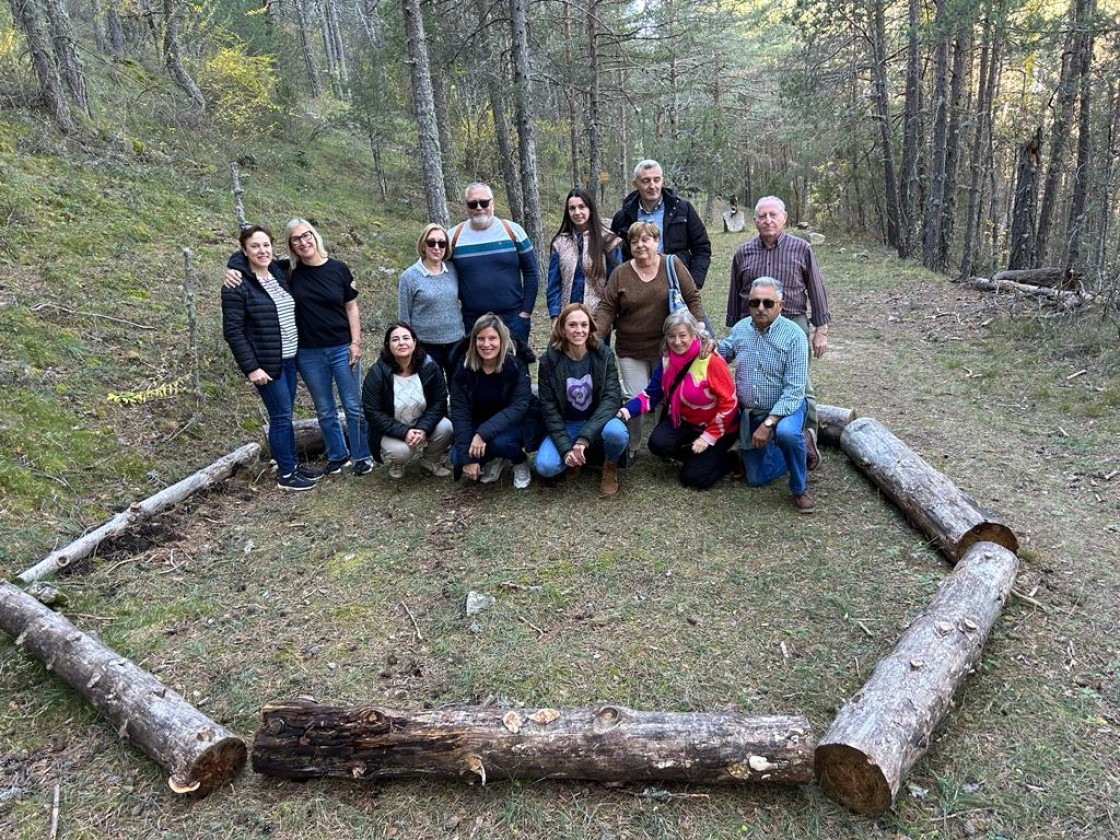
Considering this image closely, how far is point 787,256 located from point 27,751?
17.5 ft

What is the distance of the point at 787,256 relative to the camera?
16.4ft

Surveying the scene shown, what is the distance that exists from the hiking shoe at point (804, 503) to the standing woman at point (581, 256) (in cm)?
222

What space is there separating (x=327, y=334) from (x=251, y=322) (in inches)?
21.8

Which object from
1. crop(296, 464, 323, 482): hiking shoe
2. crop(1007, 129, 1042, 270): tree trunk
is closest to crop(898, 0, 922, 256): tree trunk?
crop(1007, 129, 1042, 270): tree trunk

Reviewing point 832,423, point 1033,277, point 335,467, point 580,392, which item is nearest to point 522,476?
point 580,392

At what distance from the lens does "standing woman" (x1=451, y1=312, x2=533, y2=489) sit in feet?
16.6

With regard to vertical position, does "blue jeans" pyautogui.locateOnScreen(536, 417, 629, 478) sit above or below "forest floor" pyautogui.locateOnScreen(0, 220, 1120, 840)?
above

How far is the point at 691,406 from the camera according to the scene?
495 cm

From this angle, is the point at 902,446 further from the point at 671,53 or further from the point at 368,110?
the point at 368,110

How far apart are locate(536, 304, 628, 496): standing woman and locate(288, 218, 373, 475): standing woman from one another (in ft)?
5.38

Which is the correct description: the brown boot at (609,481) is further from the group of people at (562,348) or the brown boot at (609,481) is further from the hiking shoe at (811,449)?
the hiking shoe at (811,449)

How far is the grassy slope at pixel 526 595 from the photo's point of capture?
8.52 feet

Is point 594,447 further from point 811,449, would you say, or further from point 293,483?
point 293,483

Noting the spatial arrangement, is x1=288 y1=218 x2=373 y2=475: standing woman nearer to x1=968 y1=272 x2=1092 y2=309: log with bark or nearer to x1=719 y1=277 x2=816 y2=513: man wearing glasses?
x1=719 y1=277 x2=816 y2=513: man wearing glasses
